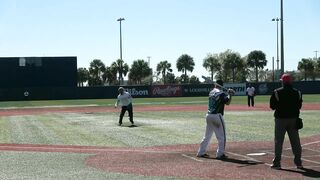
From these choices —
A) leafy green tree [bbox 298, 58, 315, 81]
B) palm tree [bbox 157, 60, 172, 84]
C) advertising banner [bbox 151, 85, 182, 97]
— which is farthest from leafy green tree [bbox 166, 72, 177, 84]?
advertising banner [bbox 151, 85, 182, 97]

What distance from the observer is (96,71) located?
123 meters

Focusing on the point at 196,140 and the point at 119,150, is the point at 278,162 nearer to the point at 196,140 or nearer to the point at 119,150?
Answer: the point at 119,150

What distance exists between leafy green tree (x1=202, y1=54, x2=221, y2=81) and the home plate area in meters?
102

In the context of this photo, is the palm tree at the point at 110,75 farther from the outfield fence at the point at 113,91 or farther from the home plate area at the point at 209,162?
the home plate area at the point at 209,162

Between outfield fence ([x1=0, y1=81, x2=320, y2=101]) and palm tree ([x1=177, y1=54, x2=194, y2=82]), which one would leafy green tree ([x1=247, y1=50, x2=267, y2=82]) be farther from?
outfield fence ([x1=0, y1=81, x2=320, y2=101])

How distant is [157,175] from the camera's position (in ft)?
32.4

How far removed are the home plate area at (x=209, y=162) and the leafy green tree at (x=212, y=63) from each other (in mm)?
101835

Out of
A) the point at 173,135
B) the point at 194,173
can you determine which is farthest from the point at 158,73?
the point at 194,173

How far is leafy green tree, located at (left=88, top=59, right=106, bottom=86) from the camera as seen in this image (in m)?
122

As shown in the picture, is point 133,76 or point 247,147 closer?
point 247,147

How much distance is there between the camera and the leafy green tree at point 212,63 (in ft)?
382

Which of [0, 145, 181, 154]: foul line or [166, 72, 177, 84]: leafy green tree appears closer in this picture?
[0, 145, 181, 154]: foul line

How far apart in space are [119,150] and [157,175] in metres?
4.42

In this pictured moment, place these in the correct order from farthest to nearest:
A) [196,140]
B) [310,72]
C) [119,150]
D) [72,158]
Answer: [310,72] → [196,140] → [119,150] → [72,158]
